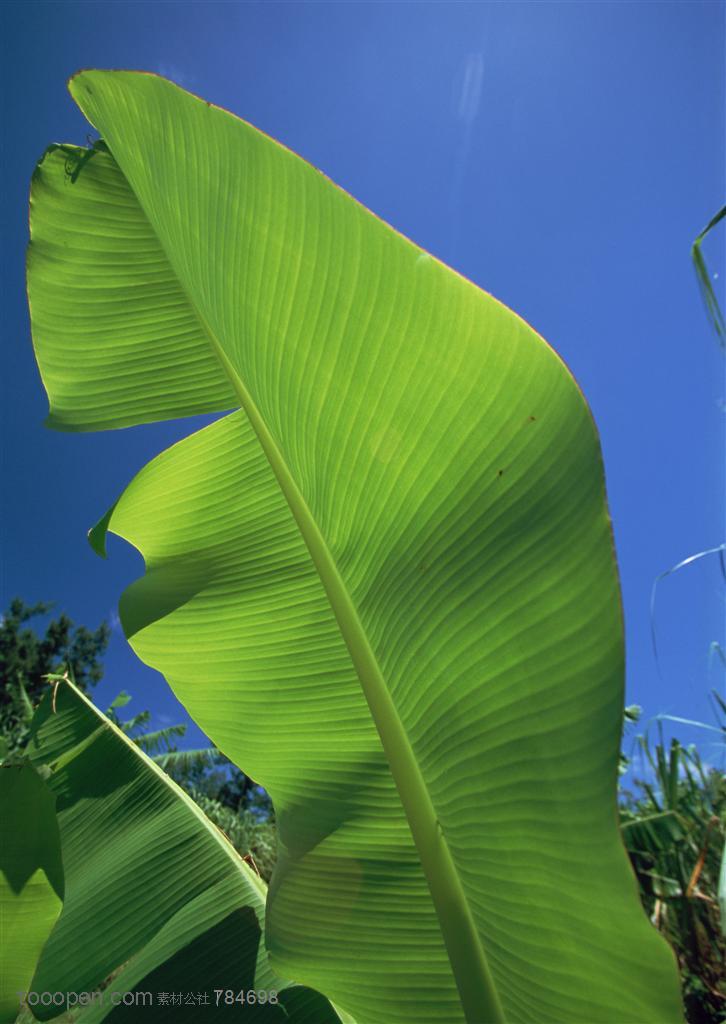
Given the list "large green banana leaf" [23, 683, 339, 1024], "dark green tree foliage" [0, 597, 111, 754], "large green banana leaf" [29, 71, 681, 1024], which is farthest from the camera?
"dark green tree foliage" [0, 597, 111, 754]

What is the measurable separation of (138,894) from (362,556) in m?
0.80

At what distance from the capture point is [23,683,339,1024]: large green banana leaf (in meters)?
0.89

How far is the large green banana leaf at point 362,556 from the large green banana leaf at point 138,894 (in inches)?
8.6

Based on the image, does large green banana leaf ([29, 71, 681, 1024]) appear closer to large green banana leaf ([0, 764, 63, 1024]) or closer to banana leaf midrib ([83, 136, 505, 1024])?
banana leaf midrib ([83, 136, 505, 1024])

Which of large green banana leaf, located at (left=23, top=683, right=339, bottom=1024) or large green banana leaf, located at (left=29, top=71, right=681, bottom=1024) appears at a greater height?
large green banana leaf, located at (left=29, top=71, right=681, bottom=1024)

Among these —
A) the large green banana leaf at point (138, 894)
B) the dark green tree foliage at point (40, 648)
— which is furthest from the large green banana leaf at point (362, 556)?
the dark green tree foliage at point (40, 648)

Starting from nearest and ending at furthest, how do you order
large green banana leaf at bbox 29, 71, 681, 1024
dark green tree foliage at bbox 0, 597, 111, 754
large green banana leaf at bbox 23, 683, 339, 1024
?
1. large green banana leaf at bbox 29, 71, 681, 1024
2. large green banana leaf at bbox 23, 683, 339, 1024
3. dark green tree foliage at bbox 0, 597, 111, 754

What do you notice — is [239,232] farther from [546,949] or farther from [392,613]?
[546,949]

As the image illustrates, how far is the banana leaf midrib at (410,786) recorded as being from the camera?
2.05 feet

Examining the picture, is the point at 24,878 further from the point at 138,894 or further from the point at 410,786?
the point at 410,786

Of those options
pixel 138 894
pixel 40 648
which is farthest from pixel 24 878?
pixel 40 648

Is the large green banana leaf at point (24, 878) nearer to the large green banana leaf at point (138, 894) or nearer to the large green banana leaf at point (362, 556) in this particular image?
the large green banana leaf at point (138, 894)

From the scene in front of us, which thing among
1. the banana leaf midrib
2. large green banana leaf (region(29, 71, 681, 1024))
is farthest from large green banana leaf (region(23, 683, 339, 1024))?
the banana leaf midrib

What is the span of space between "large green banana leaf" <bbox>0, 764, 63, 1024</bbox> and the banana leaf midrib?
0.59m
